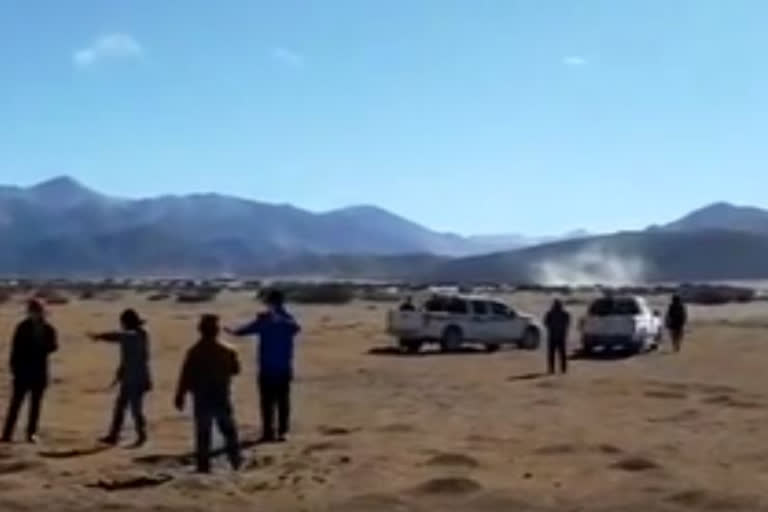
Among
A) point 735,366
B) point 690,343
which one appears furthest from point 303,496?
point 690,343

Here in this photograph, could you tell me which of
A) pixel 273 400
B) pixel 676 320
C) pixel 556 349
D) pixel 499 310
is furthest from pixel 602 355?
pixel 273 400

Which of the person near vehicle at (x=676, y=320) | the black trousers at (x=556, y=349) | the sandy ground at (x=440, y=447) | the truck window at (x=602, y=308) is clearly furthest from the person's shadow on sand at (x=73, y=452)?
the person near vehicle at (x=676, y=320)

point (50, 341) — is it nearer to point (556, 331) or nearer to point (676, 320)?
point (556, 331)

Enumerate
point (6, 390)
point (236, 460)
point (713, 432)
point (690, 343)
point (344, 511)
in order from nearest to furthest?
1. point (344, 511)
2. point (236, 460)
3. point (713, 432)
4. point (6, 390)
5. point (690, 343)

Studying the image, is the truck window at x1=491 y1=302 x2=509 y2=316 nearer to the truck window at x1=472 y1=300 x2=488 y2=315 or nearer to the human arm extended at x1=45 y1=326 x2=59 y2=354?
the truck window at x1=472 y1=300 x2=488 y2=315

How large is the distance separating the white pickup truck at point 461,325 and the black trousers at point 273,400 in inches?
976

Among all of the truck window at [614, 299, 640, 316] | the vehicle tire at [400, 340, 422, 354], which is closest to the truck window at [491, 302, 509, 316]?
the vehicle tire at [400, 340, 422, 354]

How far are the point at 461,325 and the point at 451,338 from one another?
0.47 m

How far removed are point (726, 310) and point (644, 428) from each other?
71.0 metres

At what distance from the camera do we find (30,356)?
64.8 feet

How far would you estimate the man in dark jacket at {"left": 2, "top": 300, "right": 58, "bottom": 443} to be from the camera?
64.4 feet

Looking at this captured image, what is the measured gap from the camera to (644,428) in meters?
22.5

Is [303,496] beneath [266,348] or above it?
beneath

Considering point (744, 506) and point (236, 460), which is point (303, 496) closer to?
point (236, 460)
